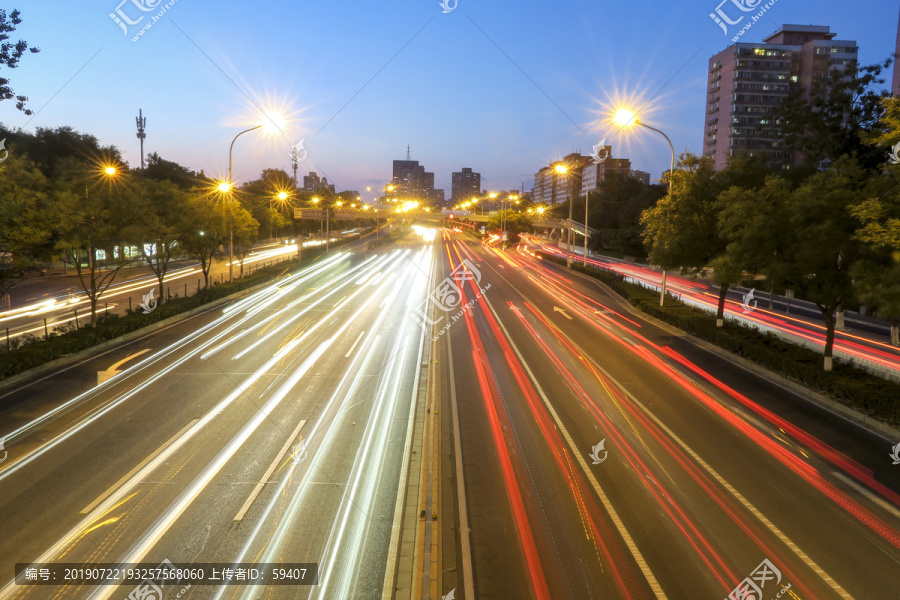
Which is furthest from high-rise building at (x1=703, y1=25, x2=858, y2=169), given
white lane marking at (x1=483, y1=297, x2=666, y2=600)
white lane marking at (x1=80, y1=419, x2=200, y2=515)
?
white lane marking at (x1=80, y1=419, x2=200, y2=515)

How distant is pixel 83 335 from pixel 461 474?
56.2ft

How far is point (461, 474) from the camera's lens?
36.0 feet

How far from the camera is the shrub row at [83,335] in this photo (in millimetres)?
17172

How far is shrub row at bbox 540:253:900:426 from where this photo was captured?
48.4 feet

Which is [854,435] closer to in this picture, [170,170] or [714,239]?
[714,239]

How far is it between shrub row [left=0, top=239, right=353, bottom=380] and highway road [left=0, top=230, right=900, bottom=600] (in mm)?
913

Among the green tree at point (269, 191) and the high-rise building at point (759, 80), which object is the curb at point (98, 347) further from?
the high-rise building at point (759, 80)

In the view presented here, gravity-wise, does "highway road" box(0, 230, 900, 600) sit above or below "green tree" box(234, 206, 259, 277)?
below

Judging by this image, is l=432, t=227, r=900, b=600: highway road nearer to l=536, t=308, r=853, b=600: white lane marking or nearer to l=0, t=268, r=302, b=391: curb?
l=536, t=308, r=853, b=600: white lane marking

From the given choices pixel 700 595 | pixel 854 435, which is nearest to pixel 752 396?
pixel 854 435

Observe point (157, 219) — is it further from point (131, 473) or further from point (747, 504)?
point (747, 504)

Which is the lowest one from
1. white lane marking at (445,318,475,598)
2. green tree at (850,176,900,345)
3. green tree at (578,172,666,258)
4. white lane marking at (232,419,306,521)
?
white lane marking at (445,318,475,598)

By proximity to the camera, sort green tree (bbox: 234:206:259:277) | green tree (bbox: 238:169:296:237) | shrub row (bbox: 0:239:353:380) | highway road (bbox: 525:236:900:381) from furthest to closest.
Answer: green tree (bbox: 238:169:296:237) < green tree (bbox: 234:206:259:277) < highway road (bbox: 525:236:900:381) < shrub row (bbox: 0:239:353:380)

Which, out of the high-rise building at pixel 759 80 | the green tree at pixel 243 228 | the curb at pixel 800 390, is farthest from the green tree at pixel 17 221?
the high-rise building at pixel 759 80
